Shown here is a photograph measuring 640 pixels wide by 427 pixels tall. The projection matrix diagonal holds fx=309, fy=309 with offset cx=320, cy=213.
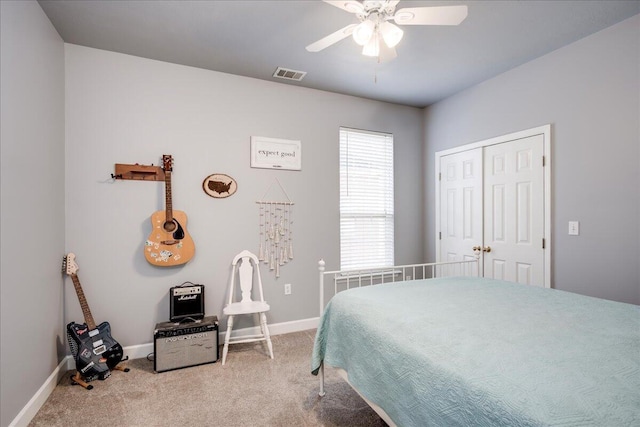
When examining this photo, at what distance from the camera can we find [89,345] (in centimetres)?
229

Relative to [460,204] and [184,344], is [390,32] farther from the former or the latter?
[184,344]

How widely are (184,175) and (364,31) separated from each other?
79.0 inches

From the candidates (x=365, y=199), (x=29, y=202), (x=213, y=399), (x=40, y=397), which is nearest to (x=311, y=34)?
(x=365, y=199)

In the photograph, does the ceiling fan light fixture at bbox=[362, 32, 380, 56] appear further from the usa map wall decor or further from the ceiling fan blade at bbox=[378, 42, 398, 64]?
the usa map wall decor

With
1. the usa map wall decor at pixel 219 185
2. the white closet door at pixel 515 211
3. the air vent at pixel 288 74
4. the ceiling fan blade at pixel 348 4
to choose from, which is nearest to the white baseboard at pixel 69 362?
the usa map wall decor at pixel 219 185

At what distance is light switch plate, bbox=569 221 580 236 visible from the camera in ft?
8.17

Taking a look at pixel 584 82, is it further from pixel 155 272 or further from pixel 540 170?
pixel 155 272

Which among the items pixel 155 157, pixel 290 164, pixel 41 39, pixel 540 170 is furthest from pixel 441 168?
pixel 41 39

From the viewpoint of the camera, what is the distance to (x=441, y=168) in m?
3.80

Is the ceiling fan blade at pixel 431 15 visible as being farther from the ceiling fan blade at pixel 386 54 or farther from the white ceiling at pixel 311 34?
the white ceiling at pixel 311 34

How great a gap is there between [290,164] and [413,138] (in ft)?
5.72

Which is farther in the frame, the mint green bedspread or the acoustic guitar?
the acoustic guitar

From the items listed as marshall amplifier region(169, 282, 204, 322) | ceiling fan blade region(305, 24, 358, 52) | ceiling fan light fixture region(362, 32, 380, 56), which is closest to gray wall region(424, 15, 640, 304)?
ceiling fan light fixture region(362, 32, 380, 56)

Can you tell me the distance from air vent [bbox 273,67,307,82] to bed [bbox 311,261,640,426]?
7.18ft
